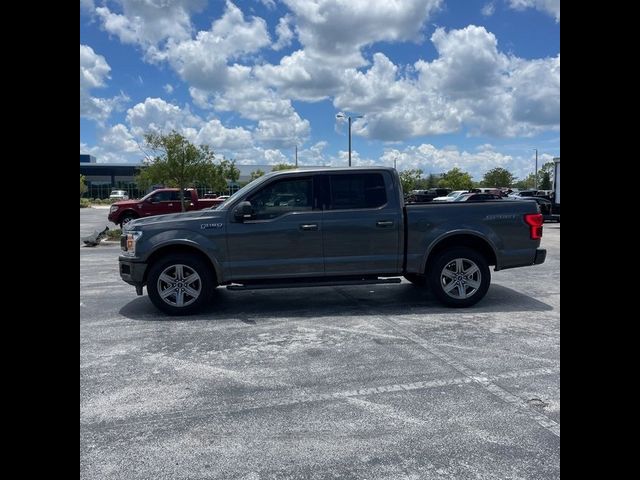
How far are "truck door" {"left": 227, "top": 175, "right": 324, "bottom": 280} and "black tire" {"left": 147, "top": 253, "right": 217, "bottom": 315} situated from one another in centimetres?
40

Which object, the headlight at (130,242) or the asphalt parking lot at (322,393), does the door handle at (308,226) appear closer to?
the asphalt parking lot at (322,393)

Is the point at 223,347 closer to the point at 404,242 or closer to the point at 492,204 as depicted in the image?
the point at 404,242

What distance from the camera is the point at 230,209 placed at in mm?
6621

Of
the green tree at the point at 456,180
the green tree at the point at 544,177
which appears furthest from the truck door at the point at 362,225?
the green tree at the point at 544,177

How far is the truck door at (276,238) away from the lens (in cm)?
654

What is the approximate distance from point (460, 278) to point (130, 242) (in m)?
4.42

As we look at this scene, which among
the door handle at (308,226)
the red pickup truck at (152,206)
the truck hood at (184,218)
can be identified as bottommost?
the door handle at (308,226)

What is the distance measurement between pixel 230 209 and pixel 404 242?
236 centimetres

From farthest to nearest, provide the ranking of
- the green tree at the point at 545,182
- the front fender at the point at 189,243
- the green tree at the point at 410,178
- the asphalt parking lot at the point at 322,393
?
1. the green tree at the point at 545,182
2. the green tree at the point at 410,178
3. the front fender at the point at 189,243
4. the asphalt parking lot at the point at 322,393

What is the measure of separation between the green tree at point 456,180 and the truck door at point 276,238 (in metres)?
61.4

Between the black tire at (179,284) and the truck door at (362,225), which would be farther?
the truck door at (362,225)

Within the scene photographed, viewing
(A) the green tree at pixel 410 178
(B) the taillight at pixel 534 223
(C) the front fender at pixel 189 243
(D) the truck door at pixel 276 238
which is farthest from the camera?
(A) the green tree at pixel 410 178

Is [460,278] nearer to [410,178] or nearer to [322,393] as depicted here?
[322,393]
